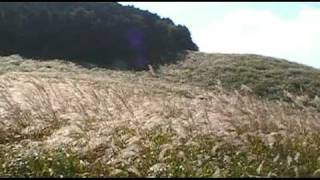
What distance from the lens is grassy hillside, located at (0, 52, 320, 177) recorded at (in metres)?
7.12

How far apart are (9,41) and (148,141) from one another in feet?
197

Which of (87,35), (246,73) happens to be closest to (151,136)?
(246,73)

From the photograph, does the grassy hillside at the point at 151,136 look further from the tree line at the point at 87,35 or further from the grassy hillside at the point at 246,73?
the tree line at the point at 87,35

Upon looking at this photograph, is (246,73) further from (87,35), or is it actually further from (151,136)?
(151,136)

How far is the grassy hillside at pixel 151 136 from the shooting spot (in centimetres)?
712

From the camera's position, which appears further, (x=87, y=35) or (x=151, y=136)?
(x=87, y=35)

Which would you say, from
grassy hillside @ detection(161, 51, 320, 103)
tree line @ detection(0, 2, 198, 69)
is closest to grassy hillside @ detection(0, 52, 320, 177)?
grassy hillside @ detection(161, 51, 320, 103)

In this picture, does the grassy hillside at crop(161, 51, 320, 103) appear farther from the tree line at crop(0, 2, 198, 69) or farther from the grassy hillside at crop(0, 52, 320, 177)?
the grassy hillside at crop(0, 52, 320, 177)

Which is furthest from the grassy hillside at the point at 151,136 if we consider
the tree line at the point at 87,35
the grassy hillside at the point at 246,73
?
the tree line at the point at 87,35

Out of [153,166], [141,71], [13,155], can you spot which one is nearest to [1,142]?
[13,155]

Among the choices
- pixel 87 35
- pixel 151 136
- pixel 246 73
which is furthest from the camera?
pixel 87 35

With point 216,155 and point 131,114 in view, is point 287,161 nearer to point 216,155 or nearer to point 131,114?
point 216,155

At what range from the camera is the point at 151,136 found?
816 centimetres

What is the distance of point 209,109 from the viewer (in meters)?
8.74
